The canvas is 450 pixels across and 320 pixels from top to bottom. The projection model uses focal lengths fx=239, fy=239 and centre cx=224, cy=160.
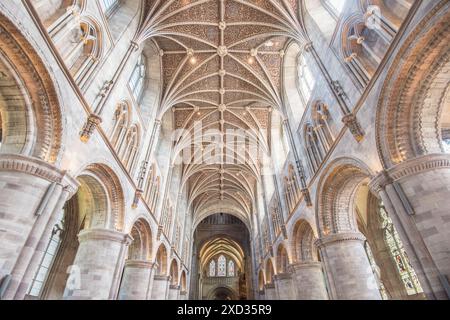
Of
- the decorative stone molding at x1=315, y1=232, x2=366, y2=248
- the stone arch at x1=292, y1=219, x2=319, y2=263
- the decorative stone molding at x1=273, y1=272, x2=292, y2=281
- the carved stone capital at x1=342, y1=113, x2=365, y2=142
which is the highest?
the carved stone capital at x1=342, y1=113, x2=365, y2=142

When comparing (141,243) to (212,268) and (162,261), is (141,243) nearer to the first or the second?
(162,261)

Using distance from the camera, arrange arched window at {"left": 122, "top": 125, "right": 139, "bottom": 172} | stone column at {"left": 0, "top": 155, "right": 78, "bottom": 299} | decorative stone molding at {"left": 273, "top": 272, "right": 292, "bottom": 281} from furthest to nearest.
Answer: decorative stone molding at {"left": 273, "top": 272, "right": 292, "bottom": 281} < arched window at {"left": 122, "top": 125, "right": 139, "bottom": 172} < stone column at {"left": 0, "top": 155, "right": 78, "bottom": 299}

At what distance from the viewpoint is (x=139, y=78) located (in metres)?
15.1

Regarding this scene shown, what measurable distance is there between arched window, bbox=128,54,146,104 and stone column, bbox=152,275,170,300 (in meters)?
12.4

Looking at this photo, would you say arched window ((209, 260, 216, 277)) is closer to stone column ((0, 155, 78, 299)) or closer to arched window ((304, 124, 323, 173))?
arched window ((304, 124, 323, 173))

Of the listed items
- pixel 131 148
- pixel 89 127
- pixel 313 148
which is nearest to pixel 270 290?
pixel 313 148

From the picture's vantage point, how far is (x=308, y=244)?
14430 mm

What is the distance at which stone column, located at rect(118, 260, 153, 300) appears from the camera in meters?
13.0

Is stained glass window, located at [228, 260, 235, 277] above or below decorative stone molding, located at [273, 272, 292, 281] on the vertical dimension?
above

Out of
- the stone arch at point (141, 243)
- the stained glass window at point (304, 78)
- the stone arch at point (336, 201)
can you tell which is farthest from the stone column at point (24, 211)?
the stained glass window at point (304, 78)

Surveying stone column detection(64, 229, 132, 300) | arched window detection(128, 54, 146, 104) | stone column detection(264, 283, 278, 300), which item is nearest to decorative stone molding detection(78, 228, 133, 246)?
stone column detection(64, 229, 132, 300)

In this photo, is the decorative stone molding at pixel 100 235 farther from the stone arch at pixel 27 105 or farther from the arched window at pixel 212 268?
the arched window at pixel 212 268
